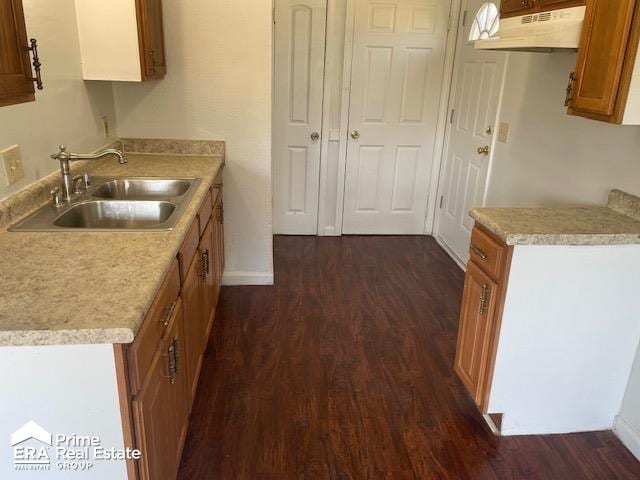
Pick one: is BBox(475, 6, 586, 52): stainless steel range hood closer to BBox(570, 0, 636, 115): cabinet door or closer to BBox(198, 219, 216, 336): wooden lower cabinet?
BBox(570, 0, 636, 115): cabinet door

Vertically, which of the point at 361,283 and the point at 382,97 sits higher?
the point at 382,97

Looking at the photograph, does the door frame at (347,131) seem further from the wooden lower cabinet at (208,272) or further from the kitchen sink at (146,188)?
the kitchen sink at (146,188)

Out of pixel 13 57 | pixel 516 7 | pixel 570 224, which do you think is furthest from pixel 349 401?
pixel 516 7

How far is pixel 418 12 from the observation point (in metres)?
4.09

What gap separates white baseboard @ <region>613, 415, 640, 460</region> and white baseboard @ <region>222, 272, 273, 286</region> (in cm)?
221

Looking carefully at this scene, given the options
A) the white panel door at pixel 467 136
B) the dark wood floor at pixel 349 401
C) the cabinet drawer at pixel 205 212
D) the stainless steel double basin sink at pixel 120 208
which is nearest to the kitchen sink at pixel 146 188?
the stainless steel double basin sink at pixel 120 208

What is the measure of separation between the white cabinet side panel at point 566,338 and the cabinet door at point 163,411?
4.18 feet

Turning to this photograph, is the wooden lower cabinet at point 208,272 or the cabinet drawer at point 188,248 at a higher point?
the cabinet drawer at point 188,248

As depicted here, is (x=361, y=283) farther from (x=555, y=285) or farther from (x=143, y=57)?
(x=143, y=57)

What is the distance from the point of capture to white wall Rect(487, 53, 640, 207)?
7.23 ft

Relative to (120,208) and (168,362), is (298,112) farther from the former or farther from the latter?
(168,362)

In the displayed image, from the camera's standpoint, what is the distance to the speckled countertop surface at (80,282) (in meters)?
1.11

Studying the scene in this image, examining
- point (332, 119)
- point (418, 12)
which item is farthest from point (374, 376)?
point (418, 12)

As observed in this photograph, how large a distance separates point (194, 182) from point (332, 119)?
2135 millimetres
